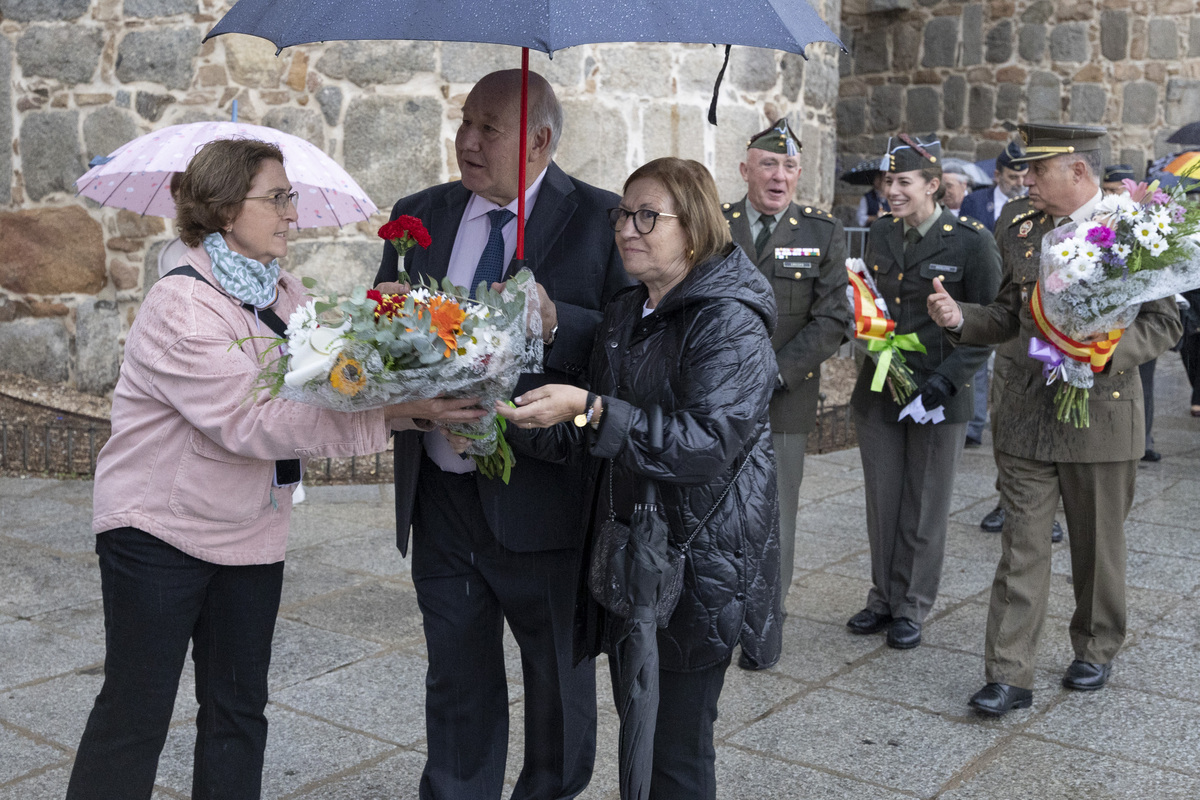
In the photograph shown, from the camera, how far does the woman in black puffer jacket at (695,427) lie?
2.82 m

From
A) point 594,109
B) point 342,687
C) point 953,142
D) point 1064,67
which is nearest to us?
point 342,687

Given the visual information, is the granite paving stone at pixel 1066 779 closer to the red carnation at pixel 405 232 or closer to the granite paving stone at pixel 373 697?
the granite paving stone at pixel 373 697

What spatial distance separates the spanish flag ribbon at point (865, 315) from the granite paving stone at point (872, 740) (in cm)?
151

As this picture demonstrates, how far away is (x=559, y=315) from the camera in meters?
3.30

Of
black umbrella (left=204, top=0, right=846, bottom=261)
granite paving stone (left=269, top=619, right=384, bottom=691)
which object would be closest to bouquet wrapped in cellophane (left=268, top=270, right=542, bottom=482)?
black umbrella (left=204, top=0, right=846, bottom=261)

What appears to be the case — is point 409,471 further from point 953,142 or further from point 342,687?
point 953,142

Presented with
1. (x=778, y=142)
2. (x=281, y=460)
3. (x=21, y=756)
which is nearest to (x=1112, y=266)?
(x=778, y=142)

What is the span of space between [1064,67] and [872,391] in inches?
457

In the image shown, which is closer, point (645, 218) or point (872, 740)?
point (645, 218)

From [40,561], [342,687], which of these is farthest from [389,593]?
[40,561]

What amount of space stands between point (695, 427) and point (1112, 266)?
1.97 metres

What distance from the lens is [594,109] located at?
857 centimetres

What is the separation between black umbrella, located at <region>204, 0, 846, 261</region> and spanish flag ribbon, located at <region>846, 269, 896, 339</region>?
2181mm

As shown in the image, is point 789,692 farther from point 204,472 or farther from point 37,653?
point 37,653
